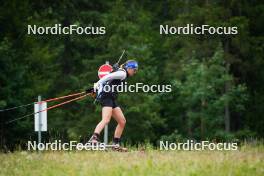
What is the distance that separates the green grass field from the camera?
36.0 feet

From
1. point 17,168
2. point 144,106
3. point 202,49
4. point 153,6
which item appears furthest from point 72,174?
point 153,6

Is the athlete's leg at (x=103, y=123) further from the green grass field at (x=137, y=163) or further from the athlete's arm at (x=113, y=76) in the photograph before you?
the athlete's arm at (x=113, y=76)

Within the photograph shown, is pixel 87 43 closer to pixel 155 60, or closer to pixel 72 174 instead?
pixel 155 60

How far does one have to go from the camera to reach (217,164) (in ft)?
37.6

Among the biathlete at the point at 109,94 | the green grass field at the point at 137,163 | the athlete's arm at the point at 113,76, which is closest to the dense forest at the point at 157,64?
the biathlete at the point at 109,94

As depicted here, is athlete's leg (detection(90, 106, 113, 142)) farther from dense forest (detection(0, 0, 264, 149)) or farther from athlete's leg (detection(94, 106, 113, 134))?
dense forest (detection(0, 0, 264, 149))

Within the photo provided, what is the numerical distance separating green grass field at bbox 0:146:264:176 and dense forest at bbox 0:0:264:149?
2195 centimetres

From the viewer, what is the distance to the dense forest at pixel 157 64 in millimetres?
38781

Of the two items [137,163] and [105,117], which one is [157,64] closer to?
[105,117]

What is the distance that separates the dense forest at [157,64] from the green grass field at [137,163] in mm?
21946

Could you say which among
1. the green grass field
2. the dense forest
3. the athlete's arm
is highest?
the dense forest

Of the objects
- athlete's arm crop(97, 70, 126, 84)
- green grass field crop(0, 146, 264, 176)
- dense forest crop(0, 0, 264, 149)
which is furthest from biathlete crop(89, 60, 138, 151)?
dense forest crop(0, 0, 264, 149)

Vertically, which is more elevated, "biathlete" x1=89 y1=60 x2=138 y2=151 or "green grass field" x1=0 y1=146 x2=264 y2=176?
"biathlete" x1=89 y1=60 x2=138 y2=151

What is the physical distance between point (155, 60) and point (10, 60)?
52.1 feet
